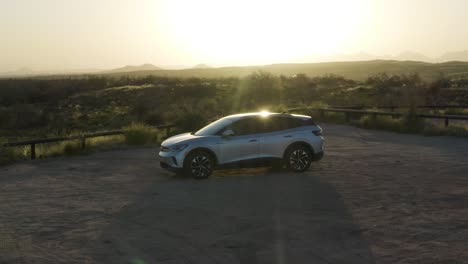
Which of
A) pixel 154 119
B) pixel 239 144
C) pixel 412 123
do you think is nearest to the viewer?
pixel 239 144

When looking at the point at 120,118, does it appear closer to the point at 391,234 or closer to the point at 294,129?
the point at 294,129

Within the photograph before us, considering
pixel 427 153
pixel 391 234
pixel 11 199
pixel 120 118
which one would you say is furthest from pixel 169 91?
pixel 391 234

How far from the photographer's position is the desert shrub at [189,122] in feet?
83.8

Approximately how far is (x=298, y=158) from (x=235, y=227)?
20.0 ft

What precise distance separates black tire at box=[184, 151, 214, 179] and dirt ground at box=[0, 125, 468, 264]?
25cm

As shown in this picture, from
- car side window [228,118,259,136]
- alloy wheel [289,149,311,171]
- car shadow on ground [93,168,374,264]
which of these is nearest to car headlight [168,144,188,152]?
car shadow on ground [93,168,374,264]

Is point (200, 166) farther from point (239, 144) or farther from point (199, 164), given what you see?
point (239, 144)

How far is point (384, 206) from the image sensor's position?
36.2 feet

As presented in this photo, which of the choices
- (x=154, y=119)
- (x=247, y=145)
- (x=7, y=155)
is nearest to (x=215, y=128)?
(x=247, y=145)

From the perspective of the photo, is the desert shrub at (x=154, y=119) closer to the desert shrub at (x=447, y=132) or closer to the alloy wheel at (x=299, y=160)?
the desert shrub at (x=447, y=132)

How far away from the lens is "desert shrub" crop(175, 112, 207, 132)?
2555 cm

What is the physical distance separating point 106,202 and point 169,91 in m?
57.3

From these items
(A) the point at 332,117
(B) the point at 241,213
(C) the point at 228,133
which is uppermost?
(C) the point at 228,133

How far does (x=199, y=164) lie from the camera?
47.2 ft
